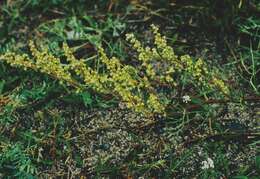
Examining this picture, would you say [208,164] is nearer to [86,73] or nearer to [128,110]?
[128,110]

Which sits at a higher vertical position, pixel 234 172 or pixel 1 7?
pixel 1 7

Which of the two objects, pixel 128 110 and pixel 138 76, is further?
pixel 128 110

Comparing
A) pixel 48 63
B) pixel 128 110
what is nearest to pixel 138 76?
pixel 128 110

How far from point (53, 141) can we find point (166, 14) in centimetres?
74

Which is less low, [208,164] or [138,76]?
[138,76]

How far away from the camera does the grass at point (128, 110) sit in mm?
1953

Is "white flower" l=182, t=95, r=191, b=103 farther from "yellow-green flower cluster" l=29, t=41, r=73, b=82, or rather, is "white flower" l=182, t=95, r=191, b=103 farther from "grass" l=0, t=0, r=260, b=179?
"yellow-green flower cluster" l=29, t=41, r=73, b=82

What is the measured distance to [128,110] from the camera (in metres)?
2.09

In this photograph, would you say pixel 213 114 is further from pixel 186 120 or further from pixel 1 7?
pixel 1 7

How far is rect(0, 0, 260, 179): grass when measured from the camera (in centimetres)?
195

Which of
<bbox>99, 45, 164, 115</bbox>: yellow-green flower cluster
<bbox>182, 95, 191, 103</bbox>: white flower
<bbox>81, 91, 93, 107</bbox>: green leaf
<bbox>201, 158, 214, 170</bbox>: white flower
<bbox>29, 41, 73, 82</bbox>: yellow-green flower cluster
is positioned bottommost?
<bbox>201, 158, 214, 170</bbox>: white flower

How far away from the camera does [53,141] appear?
81.2 inches

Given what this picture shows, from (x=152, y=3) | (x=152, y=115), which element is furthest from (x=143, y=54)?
(x=152, y=3)

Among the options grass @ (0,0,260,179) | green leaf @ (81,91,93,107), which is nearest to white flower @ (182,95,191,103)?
grass @ (0,0,260,179)
